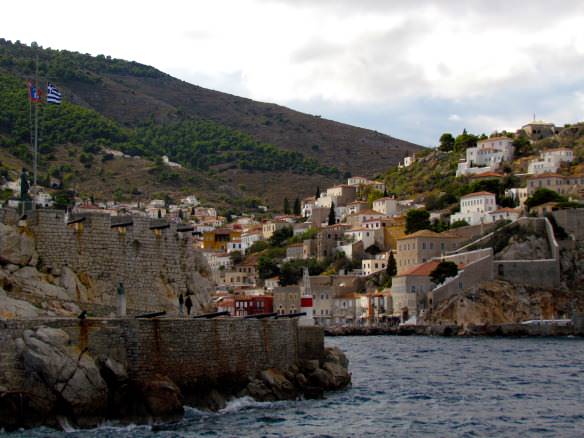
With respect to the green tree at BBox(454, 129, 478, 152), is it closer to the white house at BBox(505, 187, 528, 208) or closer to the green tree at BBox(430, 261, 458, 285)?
the white house at BBox(505, 187, 528, 208)

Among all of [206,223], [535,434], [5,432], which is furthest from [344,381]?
[206,223]

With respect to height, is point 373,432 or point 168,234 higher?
point 168,234

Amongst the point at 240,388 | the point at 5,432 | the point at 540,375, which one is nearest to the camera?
the point at 5,432

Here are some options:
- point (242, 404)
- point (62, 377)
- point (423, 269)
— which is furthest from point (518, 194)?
point (62, 377)

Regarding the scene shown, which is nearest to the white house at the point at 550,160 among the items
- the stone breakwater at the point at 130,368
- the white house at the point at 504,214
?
the white house at the point at 504,214

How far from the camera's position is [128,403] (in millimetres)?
24250

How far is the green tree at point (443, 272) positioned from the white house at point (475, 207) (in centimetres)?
1973

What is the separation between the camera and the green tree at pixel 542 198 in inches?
4350

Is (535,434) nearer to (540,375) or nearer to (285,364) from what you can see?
(285,364)

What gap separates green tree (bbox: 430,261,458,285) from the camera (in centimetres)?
9188

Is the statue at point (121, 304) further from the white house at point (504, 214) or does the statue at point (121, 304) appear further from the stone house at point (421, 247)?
the white house at point (504, 214)

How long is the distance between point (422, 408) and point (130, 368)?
31.6 feet

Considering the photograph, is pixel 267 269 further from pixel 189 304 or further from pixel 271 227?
pixel 189 304

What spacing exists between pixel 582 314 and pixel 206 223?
228 ft
